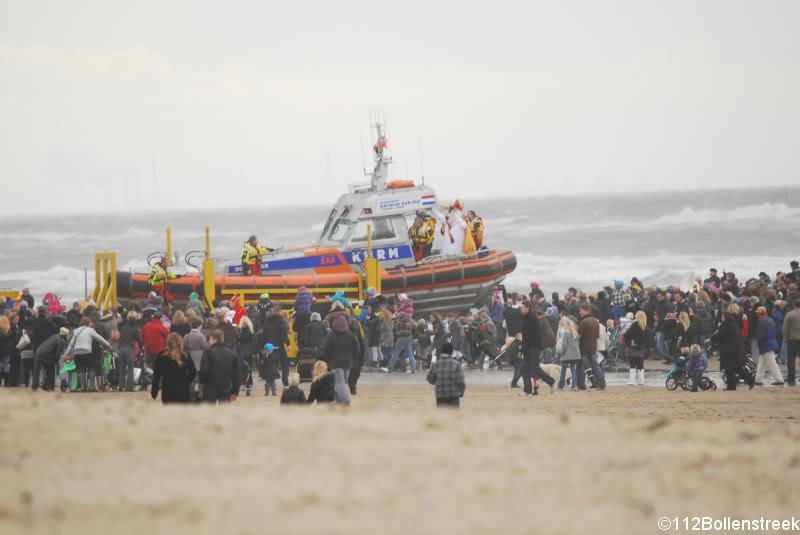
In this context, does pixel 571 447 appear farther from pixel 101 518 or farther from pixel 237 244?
pixel 237 244

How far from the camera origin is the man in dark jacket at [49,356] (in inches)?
688

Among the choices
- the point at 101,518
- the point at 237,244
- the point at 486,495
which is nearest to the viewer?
the point at 101,518

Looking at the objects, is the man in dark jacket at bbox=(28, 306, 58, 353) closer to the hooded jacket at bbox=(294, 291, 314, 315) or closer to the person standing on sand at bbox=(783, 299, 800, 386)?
the hooded jacket at bbox=(294, 291, 314, 315)

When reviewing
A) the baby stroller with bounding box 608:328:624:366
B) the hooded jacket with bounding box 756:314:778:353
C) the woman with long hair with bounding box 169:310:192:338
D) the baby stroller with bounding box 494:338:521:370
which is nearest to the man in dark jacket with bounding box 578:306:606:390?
the baby stroller with bounding box 494:338:521:370

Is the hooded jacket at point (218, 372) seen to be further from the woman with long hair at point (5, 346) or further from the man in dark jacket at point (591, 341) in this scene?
the man in dark jacket at point (591, 341)

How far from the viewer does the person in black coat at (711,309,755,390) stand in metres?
17.8

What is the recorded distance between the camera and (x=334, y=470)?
8953mm

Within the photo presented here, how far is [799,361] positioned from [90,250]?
58.0m

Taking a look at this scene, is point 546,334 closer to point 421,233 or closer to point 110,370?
point 110,370

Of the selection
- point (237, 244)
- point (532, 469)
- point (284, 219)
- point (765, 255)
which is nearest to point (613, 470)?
point (532, 469)

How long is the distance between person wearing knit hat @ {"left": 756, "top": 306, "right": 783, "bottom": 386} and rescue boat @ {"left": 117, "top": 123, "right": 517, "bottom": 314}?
25.9ft

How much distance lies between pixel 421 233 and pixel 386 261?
2.61 ft

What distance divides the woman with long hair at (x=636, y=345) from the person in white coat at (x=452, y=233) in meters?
7.79

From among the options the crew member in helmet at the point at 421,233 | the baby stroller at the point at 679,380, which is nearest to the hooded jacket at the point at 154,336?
the baby stroller at the point at 679,380
